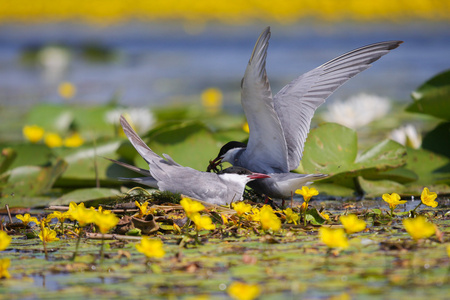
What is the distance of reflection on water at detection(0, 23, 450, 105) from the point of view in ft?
42.9

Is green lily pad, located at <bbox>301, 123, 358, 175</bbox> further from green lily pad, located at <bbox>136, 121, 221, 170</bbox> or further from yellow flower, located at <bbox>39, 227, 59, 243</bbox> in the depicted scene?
Answer: yellow flower, located at <bbox>39, 227, 59, 243</bbox>

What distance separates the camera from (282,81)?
42.1ft

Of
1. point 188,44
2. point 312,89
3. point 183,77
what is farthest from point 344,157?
point 188,44

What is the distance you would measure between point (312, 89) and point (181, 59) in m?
15.5

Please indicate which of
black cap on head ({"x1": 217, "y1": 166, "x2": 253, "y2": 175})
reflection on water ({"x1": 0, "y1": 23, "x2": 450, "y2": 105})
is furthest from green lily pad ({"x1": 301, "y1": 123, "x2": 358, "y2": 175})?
reflection on water ({"x1": 0, "y1": 23, "x2": 450, "y2": 105})

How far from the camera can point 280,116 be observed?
468 centimetres

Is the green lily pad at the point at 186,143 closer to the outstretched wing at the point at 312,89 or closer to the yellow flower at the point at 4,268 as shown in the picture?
the outstretched wing at the point at 312,89

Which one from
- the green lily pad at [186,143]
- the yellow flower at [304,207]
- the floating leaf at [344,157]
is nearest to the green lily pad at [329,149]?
the floating leaf at [344,157]

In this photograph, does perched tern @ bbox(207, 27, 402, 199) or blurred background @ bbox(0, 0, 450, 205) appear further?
blurred background @ bbox(0, 0, 450, 205)

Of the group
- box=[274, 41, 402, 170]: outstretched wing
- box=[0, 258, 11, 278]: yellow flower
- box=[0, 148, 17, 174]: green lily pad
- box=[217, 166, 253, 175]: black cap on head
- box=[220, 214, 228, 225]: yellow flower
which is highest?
box=[274, 41, 402, 170]: outstretched wing

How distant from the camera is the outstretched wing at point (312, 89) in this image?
466cm

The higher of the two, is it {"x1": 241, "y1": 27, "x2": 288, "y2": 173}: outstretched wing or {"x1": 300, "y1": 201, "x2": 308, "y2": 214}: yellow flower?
{"x1": 241, "y1": 27, "x2": 288, "y2": 173}: outstretched wing

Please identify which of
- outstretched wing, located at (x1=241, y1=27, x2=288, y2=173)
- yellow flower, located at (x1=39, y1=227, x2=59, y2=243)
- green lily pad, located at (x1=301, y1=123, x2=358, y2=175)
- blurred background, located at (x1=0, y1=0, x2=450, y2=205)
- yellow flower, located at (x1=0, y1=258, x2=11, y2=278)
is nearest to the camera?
yellow flower, located at (x1=0, y1=258, x2=11, y2=278)

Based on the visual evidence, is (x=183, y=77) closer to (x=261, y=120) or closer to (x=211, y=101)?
(x=211, y=101)
